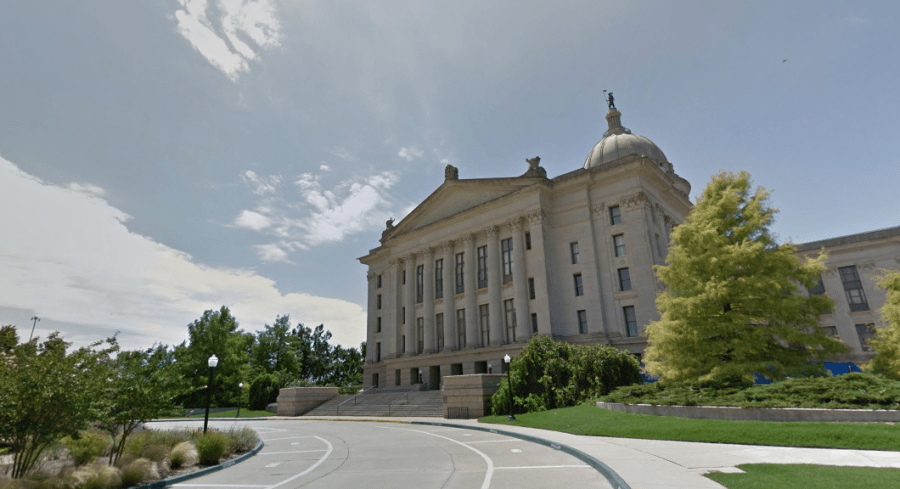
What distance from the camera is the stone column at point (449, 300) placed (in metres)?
45.7

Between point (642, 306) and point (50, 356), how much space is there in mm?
34850

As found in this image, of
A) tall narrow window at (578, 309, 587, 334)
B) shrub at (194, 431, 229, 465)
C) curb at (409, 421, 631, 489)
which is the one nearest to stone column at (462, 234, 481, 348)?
tall narrow window at (578, 309, 587, 334)

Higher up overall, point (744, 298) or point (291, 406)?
point (744, 298)

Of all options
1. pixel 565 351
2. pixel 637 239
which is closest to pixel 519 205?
pixel 637 239

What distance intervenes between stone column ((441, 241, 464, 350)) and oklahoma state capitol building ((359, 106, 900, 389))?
100 millimetres

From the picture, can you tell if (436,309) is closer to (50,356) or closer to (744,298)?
(744,298)

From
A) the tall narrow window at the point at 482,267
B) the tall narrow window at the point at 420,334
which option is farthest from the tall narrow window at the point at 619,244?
the tall narrow window at the point at 420,334

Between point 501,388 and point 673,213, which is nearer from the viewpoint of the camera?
point 501,388

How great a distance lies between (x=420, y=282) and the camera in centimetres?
5188

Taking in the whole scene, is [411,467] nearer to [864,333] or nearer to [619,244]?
[619,244]

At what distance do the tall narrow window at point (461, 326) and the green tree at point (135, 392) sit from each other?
33.2m

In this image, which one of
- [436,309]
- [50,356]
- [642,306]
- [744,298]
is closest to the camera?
[50,356]

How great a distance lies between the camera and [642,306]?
118 ft

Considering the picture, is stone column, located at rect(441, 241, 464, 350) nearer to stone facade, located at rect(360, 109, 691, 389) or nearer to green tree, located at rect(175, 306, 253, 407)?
stone facade, located at rect(360, 109, 691, 389)
